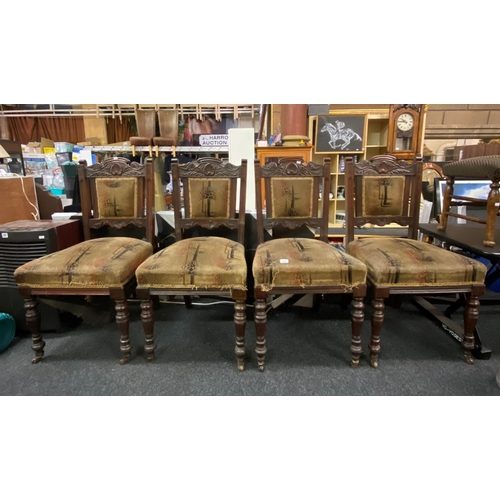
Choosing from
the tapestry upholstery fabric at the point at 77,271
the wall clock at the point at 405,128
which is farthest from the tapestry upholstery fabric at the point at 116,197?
the wall clock at the point at 405,128

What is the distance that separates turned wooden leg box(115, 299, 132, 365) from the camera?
53.9 inches

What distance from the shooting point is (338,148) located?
325cm

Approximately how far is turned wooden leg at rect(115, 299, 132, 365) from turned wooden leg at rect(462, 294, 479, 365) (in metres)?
1.57

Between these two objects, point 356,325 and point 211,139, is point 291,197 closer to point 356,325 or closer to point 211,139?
point 356,325

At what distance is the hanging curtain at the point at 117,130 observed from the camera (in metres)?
5.15

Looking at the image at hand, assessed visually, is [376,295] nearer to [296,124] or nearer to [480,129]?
[296,124]

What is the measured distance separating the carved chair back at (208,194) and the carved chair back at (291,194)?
0.39 feet

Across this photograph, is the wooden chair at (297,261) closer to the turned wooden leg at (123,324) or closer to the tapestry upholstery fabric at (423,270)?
the tapestry upholstery fabric at (423,270)

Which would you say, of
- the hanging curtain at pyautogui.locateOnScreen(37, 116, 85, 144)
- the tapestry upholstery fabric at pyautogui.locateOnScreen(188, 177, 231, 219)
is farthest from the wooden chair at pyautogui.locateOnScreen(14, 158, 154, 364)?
the hanging curtain at pyautogui.locateOnScreen(37, 116, 85, 144)

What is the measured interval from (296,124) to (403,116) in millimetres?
1099

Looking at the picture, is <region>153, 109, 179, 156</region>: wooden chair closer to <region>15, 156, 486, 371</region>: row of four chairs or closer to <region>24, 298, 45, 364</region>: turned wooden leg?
<region>15, 156, 486, 371</region>: row of four chairs

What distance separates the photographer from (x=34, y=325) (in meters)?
1.43

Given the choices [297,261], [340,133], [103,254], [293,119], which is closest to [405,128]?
[340,133]

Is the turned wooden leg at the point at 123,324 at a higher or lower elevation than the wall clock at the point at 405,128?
lower
